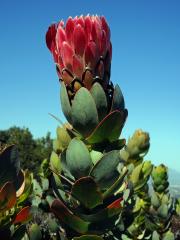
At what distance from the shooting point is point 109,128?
195cm

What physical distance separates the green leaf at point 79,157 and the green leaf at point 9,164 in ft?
0.89

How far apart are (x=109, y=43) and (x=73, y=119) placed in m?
0.41

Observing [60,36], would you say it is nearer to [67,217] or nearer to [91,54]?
[91,54]

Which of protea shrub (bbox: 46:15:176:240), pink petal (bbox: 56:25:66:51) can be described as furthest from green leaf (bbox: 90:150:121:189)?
pink petal (bbox: 56:25:66:51)

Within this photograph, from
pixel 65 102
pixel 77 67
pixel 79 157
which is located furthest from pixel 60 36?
pixel 79 157

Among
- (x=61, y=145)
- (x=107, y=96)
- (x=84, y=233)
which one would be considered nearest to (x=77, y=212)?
(x=84, y=233)

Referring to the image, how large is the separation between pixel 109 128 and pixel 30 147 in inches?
1007

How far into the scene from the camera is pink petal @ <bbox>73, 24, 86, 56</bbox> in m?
1.92

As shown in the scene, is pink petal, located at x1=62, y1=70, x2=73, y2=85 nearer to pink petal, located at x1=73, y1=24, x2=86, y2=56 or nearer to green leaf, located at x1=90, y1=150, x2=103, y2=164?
pink petal, located at x1=73, y1=24, x2=86, y2=56

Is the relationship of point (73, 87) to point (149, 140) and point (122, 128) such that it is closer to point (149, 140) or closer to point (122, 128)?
point (122, 128)

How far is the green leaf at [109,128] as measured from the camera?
6.23 feet

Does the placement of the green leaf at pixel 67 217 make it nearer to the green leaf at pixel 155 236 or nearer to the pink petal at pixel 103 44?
the pink petal at pixel 103 44

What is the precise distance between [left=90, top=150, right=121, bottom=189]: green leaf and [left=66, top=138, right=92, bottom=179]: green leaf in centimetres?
4

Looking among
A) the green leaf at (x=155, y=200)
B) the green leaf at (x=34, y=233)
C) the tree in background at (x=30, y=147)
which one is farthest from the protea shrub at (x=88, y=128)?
the tree in background at (x=30, y=147)
